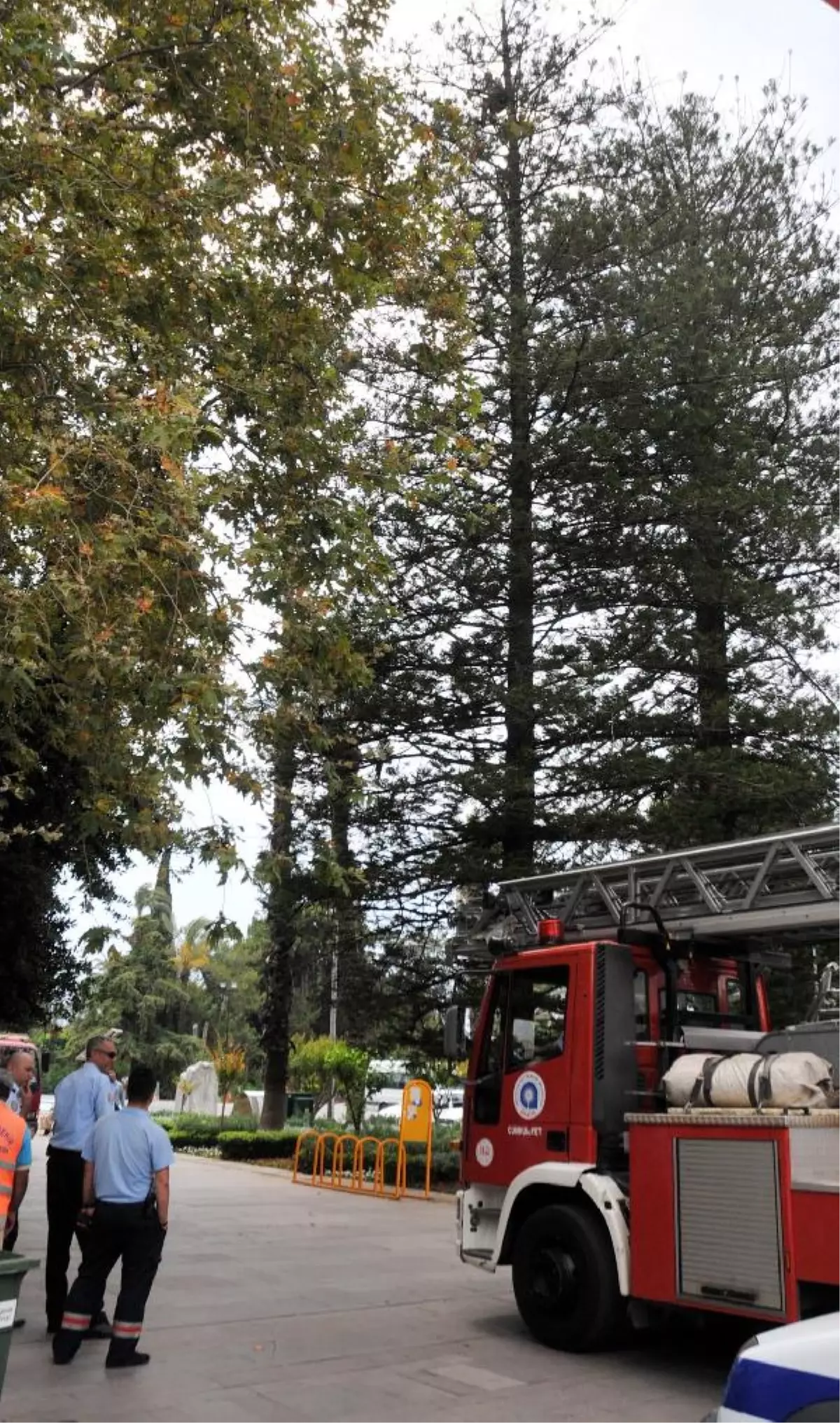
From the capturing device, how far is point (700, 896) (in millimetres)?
8602

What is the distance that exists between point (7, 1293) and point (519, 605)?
1517 cm

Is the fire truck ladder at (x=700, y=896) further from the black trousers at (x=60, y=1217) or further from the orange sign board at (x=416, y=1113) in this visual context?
the orange sign board at (x=416, y=1113)

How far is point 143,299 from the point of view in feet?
32.7

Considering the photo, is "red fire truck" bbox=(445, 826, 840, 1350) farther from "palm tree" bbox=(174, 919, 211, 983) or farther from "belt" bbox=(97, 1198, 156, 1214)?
"palm tree" bbox=(174, 919, 211, 983)

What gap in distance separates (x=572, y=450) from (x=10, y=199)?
35.5ft

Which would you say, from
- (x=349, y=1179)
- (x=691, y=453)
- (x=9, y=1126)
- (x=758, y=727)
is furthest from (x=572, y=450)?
(x=9, y=1126)

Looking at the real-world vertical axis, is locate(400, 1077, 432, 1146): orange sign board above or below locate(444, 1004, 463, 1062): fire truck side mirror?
below

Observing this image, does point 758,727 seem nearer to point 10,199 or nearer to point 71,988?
point 71,988

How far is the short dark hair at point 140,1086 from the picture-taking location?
733 centimetres

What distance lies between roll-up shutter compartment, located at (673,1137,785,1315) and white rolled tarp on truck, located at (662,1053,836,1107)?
12.1 inches

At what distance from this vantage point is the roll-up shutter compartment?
22.0 ft

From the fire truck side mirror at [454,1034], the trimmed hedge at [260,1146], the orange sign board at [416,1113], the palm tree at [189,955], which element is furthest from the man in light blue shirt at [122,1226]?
the palm tree at [189,955]


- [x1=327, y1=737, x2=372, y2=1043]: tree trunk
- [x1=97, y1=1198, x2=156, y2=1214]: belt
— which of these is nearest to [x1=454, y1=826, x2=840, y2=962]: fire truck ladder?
[x1=97, y1=1198, x2=156, y2=1214]: belt

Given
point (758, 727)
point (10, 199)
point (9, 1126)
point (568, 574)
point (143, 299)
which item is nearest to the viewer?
point (9, 1126)
